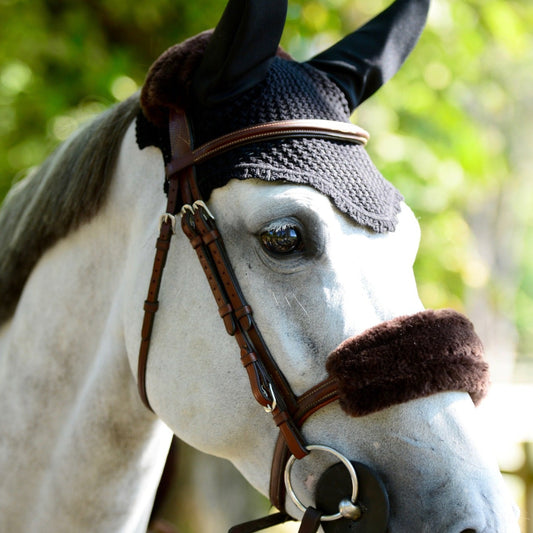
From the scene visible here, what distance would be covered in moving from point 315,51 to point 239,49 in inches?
123

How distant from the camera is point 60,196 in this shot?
199 centimetres

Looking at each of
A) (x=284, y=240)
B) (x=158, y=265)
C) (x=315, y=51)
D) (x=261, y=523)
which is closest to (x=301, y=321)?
(x=284, y=240)

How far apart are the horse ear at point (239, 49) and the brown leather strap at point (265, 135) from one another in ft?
0.40

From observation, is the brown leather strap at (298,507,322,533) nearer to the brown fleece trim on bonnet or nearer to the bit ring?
the bit ring

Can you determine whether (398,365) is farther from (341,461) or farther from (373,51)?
(373,51)

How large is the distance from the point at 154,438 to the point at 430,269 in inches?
133

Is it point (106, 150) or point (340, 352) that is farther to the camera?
point (106, 150)

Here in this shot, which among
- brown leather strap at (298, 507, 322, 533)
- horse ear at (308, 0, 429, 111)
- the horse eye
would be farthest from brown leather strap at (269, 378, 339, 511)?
horse ear at (308, 0, 429, 111)

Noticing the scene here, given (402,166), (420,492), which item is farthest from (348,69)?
(402,166)

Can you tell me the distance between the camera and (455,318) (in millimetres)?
1439

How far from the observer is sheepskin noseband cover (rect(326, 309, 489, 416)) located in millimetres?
1342

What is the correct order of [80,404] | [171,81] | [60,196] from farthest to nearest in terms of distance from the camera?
[60,196]
[80,404]
[171,81]

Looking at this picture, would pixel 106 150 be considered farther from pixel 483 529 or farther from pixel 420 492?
pixel 483 529

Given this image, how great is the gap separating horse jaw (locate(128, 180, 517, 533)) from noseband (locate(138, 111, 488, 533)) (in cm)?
3
